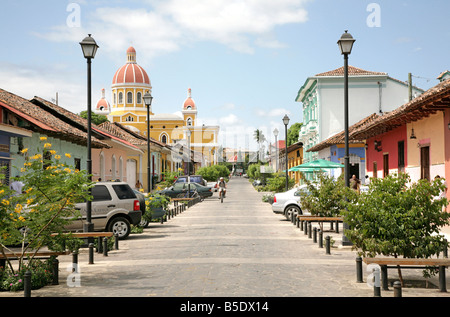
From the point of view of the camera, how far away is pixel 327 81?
1881 inches

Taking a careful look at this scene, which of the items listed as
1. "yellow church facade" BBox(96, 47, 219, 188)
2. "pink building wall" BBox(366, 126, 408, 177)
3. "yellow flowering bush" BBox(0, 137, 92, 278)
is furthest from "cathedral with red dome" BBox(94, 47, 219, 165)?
"yellow flowering bush" BBox(0, 137, 92, 278)

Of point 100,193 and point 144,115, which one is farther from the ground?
point 144,115

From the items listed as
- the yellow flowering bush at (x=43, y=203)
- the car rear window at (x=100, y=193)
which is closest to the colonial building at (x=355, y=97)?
the car rear window at (x=100, y=193)

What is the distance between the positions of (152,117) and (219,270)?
366ft

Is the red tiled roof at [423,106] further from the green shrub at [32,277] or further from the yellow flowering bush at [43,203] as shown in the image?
the green shrub at [32,277]

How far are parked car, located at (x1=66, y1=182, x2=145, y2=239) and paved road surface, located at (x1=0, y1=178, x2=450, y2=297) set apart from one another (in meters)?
0.61

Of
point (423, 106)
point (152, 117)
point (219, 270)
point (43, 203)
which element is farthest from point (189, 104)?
point (43, 203)

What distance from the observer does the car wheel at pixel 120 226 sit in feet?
52.7

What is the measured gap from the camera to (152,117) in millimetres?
120062

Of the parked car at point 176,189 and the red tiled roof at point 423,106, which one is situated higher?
the red tiled roof at point 423,106

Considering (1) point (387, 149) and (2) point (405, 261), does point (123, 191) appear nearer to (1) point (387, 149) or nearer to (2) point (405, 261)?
(2) point (405, 261)

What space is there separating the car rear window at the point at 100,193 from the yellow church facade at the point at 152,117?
63377 mm

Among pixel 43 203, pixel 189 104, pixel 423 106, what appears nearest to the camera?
pixel 43 203
